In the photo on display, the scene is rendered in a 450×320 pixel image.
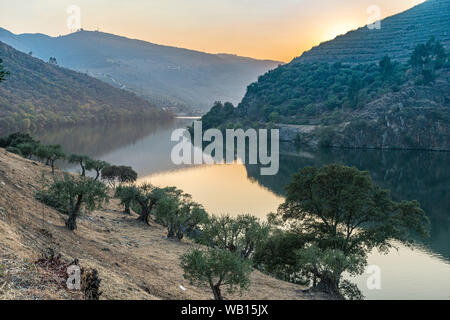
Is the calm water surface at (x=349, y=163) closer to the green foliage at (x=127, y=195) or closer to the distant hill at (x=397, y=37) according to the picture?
the green foliage at (x=127, y=195)

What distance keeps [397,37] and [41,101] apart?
15287 cm

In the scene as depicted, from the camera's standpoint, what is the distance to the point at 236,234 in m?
24.7

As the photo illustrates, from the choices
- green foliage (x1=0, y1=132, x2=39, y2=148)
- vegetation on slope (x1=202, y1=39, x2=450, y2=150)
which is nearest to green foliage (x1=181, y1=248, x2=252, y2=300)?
green foliage (x1=0, y1=132, x2=39, y2=148)

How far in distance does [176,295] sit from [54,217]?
10.6 metres

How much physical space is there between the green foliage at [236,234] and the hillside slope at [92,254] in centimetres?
182

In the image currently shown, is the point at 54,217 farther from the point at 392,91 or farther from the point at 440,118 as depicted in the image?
the point at 392,91

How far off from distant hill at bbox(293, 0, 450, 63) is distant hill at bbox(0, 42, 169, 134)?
99792 millimetres

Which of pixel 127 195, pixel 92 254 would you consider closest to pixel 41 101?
pixel 127 195

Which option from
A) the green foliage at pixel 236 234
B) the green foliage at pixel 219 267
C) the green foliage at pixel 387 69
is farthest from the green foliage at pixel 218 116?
the green foliage at pixel 219 267

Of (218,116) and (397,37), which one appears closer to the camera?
(218,116)

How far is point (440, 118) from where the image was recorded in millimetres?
94250

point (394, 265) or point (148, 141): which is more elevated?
point (148, 141)

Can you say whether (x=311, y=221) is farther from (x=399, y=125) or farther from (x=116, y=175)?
(x=399, y=125)
